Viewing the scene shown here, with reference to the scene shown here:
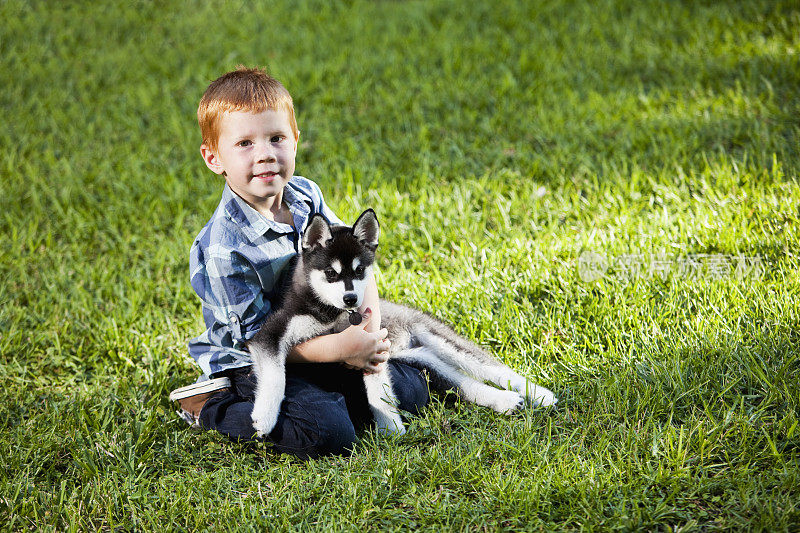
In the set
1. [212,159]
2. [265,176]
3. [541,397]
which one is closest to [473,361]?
[541,397]

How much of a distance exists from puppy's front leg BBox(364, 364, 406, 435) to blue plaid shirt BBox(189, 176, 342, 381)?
24.6 inches

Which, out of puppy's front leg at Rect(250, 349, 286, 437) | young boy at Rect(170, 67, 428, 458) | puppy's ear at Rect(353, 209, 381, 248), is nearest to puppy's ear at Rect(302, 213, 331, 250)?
puppy's ear at Rect(353, 209, 381, 248)

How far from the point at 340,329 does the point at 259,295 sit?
1.40 ft

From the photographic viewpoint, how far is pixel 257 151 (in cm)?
333

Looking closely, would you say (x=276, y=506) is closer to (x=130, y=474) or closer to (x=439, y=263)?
(x=130, y=474)

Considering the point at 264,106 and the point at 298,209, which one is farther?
the point at 298,209

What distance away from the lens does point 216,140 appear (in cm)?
349

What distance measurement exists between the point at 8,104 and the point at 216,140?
577cm

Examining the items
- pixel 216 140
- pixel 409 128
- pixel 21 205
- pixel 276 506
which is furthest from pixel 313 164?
pixel 276 506

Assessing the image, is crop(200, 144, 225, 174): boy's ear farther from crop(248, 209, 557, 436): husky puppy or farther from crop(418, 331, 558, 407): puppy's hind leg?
crop(418, 331, 558, 407): puppy's hind leg

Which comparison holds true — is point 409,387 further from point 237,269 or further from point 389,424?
point 237,269

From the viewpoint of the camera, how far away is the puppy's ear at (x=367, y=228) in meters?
3.20

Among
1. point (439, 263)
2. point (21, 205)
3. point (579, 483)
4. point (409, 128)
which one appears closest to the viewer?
point (579, 483)

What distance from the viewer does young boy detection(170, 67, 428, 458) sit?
334 centimetres
